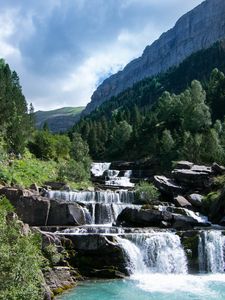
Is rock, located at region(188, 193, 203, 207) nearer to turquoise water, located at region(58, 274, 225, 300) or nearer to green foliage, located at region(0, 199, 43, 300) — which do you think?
turquoise water, located at region(58, 274, 225, 300)

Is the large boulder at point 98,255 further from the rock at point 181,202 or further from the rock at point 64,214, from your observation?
the rock at point 181,202

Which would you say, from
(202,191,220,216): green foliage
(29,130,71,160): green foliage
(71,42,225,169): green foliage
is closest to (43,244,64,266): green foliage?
(202,191,220,216): green foliage

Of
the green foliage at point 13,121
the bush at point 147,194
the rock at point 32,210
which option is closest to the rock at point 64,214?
the rock at point 32,210

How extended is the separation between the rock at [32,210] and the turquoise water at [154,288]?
13.1 metres

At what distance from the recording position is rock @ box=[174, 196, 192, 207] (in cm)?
5844

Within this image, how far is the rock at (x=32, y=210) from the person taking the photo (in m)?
46.8

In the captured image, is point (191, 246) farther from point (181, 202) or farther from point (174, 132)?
point (174, 132)

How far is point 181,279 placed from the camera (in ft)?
123

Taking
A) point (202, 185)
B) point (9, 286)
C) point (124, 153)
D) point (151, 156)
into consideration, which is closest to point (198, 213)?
point (202, 185)

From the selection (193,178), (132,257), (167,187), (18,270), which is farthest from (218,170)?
(18,270)

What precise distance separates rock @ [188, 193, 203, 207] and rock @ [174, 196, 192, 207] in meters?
0.53

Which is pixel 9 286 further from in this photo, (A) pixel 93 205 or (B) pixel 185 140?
→ (B) pixel 185 140

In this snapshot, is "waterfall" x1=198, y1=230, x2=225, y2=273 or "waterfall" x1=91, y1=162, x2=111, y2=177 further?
"waterfall" x1=91, y1=162, x2=111, y2=177

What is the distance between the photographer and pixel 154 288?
3347cm
